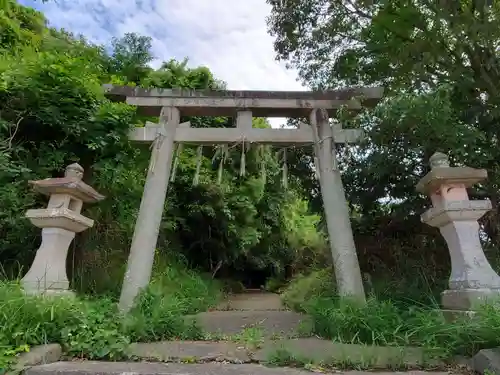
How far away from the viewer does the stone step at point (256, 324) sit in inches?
179

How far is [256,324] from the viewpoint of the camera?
16.8 ft

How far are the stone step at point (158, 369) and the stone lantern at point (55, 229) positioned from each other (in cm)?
130

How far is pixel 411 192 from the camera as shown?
230 inches

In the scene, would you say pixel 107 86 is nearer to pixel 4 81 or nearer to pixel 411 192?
pixel 4 81

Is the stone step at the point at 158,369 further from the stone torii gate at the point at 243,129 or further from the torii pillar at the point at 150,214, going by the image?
the stone torii gate at the point at 243,129

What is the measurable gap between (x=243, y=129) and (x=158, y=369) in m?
3.59

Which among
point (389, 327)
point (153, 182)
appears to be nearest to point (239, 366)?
point (389, 327)

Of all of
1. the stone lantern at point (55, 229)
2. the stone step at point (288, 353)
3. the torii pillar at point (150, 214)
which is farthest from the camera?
the torii pillar at point (150, 214)

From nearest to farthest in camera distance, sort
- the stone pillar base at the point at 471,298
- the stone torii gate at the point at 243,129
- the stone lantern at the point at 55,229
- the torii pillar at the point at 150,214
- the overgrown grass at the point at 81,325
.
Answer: the overgrown grass at the point at 81,325, the stone pillar base at the point at 471,298, the stone lantern at the point at 55,229, the torii pillar at the point at 150,214, the stone torii gate at the point at 243,129

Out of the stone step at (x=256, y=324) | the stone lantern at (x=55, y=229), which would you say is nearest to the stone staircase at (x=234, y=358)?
the stone step at (x=256, y=324)

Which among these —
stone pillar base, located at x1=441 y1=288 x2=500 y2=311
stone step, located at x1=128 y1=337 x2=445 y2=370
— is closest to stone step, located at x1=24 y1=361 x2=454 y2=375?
stone step, located at x1=128 y1=337 x2=445 y2=370

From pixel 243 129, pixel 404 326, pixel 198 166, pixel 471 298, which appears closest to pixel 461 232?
pixel 471 298

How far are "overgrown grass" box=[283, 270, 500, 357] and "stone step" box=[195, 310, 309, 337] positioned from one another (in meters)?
0.38

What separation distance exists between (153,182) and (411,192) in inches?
158
